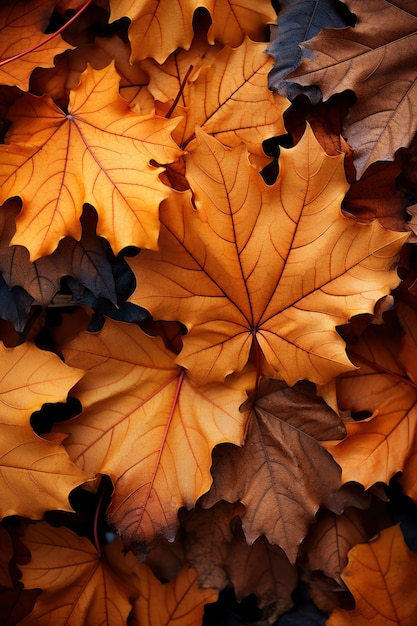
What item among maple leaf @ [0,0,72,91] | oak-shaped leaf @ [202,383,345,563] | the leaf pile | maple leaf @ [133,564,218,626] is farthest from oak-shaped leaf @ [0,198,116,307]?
maple leaf @ [133,564,218,626]

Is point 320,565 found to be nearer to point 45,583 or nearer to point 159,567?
point 159,567

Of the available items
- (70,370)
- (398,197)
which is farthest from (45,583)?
(398,197)

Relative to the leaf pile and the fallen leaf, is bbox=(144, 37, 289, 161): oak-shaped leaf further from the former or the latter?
the fallen leaf

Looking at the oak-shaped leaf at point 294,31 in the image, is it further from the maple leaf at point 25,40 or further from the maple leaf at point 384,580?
the maple leaf at point 384,580

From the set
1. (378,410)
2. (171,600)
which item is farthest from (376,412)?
(171,600)

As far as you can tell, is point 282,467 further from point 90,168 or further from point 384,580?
point 90,168

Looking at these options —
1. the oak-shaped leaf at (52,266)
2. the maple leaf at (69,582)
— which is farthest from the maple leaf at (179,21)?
the maple leaf at (69,582)
